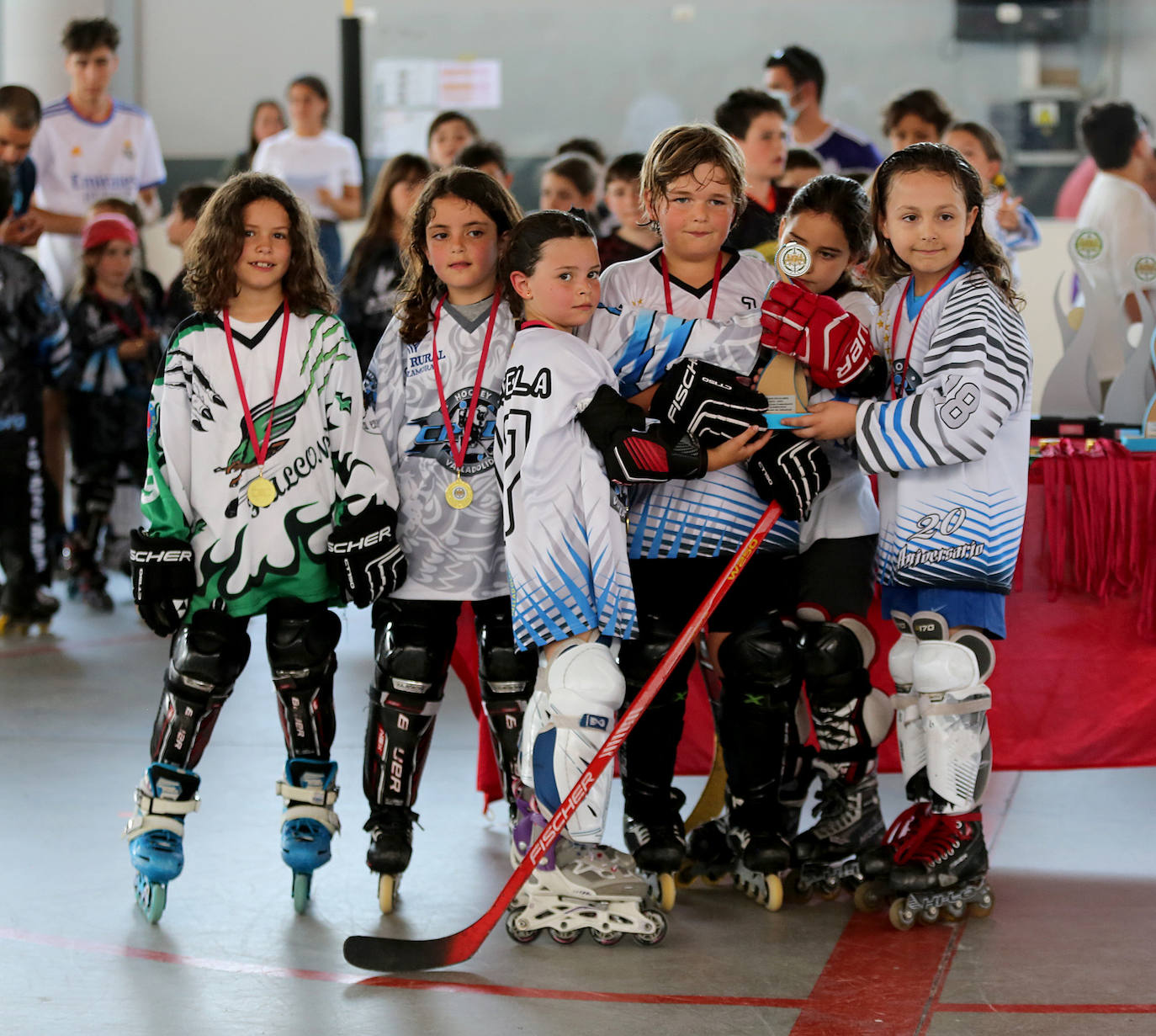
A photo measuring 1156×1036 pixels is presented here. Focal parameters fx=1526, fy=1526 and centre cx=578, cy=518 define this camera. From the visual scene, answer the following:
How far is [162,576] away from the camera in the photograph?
250 cm

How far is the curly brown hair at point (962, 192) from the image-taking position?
2.50 metres

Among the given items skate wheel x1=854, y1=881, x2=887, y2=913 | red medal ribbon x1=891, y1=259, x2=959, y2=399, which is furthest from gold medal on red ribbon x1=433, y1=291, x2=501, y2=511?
skate wheel x1=854, y1=881, x2=887, y2=913

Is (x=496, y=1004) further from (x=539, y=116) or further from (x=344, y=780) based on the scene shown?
(x=539, y=116)

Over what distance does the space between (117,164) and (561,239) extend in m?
4.16

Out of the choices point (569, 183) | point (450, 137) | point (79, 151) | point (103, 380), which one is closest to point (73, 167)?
point (79, 151)

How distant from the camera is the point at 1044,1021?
2113 millimetres

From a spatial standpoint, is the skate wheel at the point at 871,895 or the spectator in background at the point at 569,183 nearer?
the skate wheel at the point at 871,895

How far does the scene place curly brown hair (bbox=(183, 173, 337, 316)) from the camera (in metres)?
2.59

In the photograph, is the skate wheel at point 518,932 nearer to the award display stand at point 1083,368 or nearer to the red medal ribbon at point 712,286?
the red medal ribbon at point 712,286

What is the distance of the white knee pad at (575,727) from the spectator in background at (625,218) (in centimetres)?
195

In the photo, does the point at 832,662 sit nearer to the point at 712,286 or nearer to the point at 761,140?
the point at 712,286

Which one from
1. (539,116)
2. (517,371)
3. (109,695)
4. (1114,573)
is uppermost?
(539,116)

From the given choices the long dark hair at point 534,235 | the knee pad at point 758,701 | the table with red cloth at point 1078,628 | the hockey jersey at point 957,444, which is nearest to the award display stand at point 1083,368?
the table with red cloth at point 1078,628

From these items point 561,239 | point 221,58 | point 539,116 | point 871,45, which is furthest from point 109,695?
point 221,58
